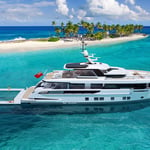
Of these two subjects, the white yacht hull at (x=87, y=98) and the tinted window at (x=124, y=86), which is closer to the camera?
the white yacht hull at (x=87, y=98)

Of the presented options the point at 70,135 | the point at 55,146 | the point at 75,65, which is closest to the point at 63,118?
the point at 70,135

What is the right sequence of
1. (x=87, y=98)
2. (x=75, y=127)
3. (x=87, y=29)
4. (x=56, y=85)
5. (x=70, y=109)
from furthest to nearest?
(x=87, y=29) → (x=56, y=85) → (x=87, y=98) → (x=70, y=109) → (x=75, y=127)

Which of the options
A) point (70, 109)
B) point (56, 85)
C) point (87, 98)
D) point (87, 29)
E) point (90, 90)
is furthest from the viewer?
point (87, 29)

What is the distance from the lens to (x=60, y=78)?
2305cm

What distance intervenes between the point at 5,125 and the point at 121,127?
9857mm

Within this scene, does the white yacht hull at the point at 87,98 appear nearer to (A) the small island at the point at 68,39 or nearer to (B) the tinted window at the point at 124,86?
(B) the tinted window at the point at 124,86

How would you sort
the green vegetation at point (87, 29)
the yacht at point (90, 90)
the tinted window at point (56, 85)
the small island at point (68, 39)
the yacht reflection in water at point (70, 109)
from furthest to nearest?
the green vegetation at point (87, 29)
the small island at point (68, 39)
the tinted window at point (56, 85)
the yacht at point (90, 90)
the yacht reflection in water at point (70, 109)

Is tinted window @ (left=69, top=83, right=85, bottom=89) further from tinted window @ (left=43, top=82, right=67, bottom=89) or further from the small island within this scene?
the small island

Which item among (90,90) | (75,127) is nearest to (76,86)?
(90,90)

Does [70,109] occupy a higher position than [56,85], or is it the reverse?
[56,85]

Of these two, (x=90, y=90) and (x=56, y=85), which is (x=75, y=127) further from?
(x=56, y=85)

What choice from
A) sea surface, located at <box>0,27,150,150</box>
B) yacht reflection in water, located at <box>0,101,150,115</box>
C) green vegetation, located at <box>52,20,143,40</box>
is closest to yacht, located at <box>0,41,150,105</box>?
yacht reflection in water, located at <box>0,101,150,115</box>

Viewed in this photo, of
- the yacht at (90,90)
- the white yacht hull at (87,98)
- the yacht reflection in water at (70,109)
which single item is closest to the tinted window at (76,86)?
the yacht at (90,90)

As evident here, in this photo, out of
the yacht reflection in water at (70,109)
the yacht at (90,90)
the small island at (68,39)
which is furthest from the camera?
the small island at (68,39)
